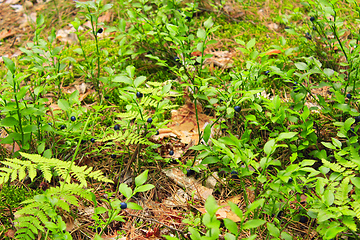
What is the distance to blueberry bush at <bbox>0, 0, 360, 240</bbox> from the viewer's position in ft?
5.99

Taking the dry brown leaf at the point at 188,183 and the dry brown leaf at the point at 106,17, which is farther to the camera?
the dry brown leaf at the point at 106,17

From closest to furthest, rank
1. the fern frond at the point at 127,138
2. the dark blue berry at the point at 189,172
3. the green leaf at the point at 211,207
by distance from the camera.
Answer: the green leaf at the point at 211,207 < the fern frond at the point at 127,138 < the dark blue berry at the point at 189,172

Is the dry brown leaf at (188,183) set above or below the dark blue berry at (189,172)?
below

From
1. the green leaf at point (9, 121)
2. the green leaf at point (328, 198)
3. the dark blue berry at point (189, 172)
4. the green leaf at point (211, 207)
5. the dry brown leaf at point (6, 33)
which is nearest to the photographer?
the green leaf at point (211, 207)

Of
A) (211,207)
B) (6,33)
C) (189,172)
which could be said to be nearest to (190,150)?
(189,172)

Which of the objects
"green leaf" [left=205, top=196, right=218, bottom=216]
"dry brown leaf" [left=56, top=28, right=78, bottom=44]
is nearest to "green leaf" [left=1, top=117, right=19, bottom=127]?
"green leaf" [left=205, top=196, right=218, bottom=216]

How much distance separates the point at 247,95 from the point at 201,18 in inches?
101

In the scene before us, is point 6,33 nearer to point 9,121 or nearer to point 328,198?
point 9,121

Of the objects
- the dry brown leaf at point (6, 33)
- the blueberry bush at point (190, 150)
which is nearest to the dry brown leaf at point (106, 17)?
the blueberry bush at point (190, 150)

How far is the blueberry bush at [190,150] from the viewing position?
1825 mm

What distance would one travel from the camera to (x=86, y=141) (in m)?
2.75

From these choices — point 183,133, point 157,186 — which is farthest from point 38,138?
point 183,133

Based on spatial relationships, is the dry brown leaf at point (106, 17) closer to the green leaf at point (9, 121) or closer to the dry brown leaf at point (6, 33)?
the dry brown leaf at point (6, 33)

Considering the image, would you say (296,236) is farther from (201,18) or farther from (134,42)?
(201,18)
